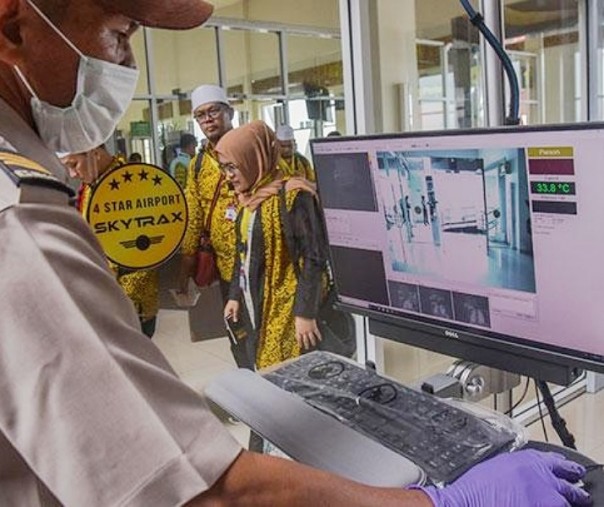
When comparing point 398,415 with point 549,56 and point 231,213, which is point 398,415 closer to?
point 231,213

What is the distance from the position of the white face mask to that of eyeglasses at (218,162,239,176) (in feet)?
4.05

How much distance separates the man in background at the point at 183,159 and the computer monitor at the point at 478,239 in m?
0.92

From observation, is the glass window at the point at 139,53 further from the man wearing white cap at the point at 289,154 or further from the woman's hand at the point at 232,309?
the woman's hand at the point at 232,309

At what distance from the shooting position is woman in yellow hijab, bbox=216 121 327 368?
2.34m

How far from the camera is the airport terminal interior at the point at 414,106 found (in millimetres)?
1195

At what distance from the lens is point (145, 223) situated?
6.93 feet

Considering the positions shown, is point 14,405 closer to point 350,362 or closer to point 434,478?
point 434,478

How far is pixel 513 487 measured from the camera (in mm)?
845

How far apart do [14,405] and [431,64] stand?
3.03m

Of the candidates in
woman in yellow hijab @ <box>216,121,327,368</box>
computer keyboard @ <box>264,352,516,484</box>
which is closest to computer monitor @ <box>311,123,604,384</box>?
computer keyboard @ <box>264,352,516,484</box>

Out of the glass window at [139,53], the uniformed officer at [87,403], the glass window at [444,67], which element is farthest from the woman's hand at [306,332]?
the uniformed officer at [87,403]

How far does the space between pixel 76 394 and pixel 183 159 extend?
187cm

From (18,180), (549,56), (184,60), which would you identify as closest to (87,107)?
(18,180)

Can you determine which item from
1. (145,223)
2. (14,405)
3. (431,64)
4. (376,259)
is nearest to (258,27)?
(431,64)
